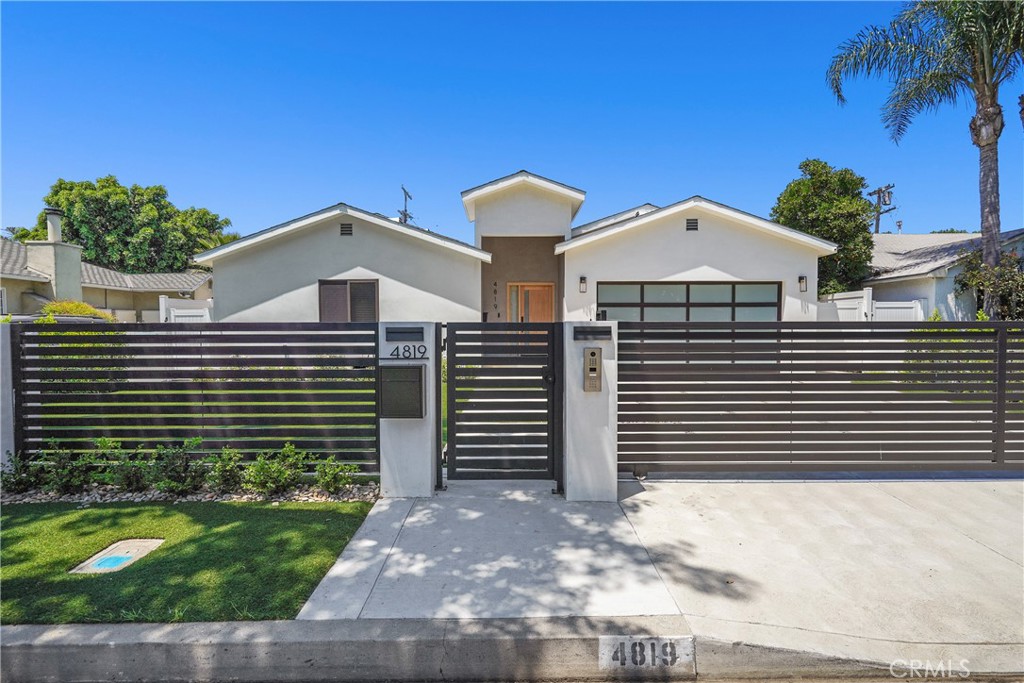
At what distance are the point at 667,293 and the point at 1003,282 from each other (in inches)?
333

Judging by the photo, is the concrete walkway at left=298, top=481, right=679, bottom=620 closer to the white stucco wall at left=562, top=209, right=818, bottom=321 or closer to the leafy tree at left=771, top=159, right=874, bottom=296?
the white stucco wall at left=562, top=209, right=818, bottom=321

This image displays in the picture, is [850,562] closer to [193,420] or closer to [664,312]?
[193,420]

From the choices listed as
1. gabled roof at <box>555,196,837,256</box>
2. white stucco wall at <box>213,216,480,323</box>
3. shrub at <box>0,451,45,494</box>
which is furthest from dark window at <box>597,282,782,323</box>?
shrub at <box>0,451,45,494</box>

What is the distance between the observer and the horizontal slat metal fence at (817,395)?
495 cm

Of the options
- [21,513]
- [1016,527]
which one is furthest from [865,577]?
[21,513]

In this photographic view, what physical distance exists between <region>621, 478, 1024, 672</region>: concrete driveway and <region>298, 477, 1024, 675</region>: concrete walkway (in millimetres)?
12

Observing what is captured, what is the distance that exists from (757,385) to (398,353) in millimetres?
3640

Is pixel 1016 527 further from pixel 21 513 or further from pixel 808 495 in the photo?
pixel 21 513

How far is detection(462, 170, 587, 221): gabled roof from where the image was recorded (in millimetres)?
13141

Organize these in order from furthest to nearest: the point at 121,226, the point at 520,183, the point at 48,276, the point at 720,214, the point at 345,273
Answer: the point at 121,226
the point at 48,276
the point at 520,183
the point at 345,273
the point at 720,214

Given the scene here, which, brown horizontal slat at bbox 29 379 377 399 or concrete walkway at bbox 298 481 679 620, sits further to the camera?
brown horizontal slat at bbox 29 379 377 399

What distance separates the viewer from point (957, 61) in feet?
42.3

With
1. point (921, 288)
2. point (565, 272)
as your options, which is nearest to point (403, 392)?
point (565, 272)

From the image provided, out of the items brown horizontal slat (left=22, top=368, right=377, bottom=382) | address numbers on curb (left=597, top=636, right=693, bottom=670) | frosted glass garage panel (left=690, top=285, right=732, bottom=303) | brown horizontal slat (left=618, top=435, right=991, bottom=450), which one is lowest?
address numbers on curb (left=597, top=636, right=693, bottom=670)
